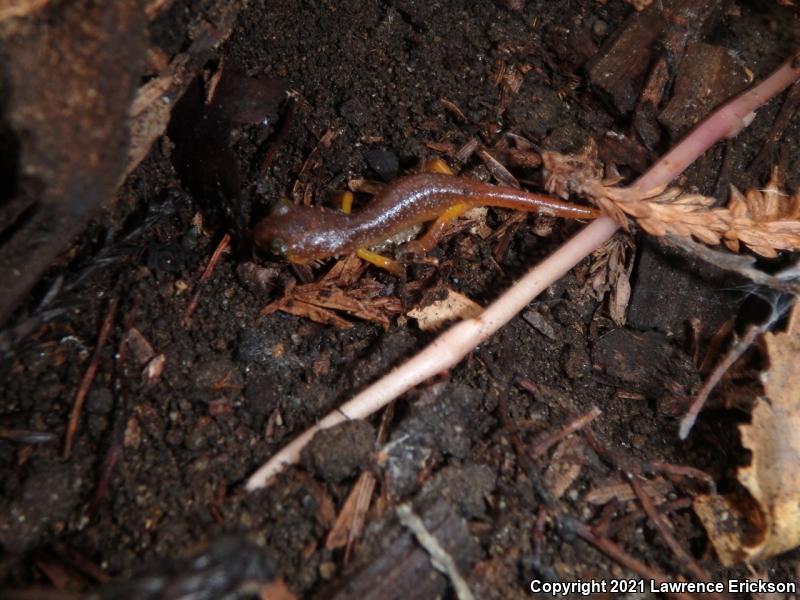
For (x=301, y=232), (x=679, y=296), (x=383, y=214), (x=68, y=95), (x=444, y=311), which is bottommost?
(x=679, y=296)

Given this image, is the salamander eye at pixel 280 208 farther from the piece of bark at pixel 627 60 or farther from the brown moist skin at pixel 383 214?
the piece of bark at pixel 627 60

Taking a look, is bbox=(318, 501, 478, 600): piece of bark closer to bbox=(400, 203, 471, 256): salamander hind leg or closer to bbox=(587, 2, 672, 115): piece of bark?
bbox=(400, 203, 471, 256): salamander hind leg

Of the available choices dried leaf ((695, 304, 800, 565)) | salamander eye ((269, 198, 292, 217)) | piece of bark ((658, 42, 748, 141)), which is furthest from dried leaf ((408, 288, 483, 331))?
piece of bark ((658, 42, 748, 141))

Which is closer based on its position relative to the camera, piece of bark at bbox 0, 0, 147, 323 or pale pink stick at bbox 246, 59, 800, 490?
piece of bark at bbox 0, 0, 147, 323

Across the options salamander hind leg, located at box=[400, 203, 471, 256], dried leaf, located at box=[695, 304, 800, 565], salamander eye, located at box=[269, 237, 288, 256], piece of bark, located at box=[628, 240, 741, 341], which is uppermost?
salamander eye, located at box=[269, 237, 288, 256]

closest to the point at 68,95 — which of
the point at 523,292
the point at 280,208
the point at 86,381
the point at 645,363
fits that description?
the point at 86,381

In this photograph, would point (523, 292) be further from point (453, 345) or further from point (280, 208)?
point (280, 208)
